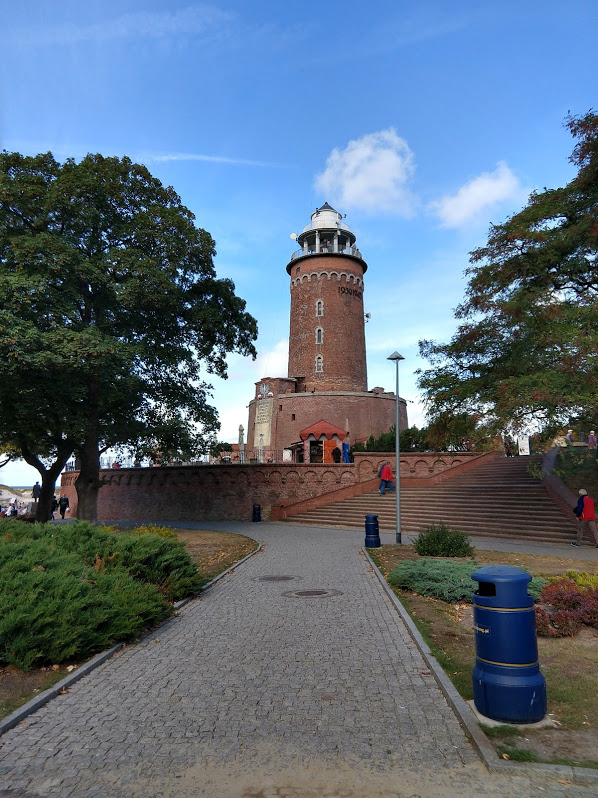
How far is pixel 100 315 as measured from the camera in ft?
67.5

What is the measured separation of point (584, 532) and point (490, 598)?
14190mm

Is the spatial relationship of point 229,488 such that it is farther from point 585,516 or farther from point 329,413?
point 585,516

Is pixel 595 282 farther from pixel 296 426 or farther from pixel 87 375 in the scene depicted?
pixel 296 426

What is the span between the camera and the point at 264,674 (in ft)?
18.4

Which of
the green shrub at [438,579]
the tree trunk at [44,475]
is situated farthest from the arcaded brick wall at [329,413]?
the green shrub at [438,579]

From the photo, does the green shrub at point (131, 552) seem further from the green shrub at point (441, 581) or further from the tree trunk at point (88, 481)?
the tree trunk at point (88, 481)

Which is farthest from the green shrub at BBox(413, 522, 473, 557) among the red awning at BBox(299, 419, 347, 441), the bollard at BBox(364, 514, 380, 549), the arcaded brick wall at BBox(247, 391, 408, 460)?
the arcaded brick wall at BBox(247, 391, 408, 460)

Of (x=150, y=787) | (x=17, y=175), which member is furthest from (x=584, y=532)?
(x=17, y=175)

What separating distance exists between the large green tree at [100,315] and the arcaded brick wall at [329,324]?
2535 centimetres

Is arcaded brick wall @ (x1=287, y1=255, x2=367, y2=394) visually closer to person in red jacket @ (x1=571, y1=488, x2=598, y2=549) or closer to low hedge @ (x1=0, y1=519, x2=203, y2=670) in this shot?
person in red jacket @ (x1=571, y1=488, x2=598, y2=549)

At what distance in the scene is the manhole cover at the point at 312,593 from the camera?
9.62 meters

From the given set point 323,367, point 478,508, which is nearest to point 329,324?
point 323,367

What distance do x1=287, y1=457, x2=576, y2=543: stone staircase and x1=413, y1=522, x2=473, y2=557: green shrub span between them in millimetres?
5701

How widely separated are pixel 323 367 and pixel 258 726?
45606 mm
